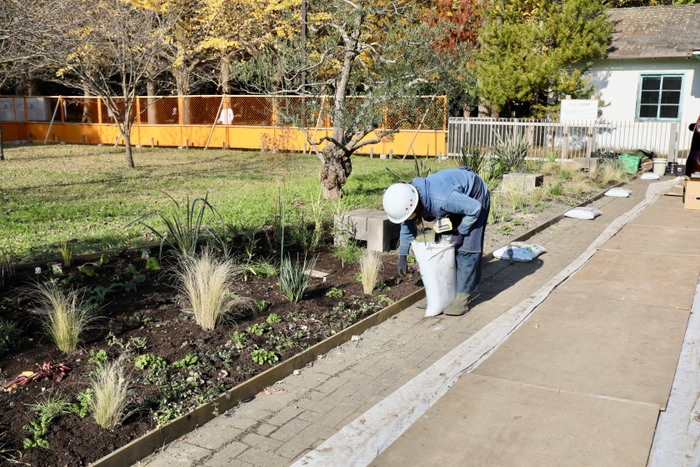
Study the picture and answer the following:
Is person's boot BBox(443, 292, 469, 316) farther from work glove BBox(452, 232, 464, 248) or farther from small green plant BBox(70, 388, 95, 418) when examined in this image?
small green plant BBox(70, 388, 95, 418)

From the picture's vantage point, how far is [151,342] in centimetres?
506

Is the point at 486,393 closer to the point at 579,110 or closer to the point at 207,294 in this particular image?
the point at 207,294

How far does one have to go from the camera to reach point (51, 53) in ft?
39.7

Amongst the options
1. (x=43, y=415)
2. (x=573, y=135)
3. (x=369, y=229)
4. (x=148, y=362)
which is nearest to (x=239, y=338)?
(x=148, y=362)

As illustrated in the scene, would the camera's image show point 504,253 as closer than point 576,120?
Yes

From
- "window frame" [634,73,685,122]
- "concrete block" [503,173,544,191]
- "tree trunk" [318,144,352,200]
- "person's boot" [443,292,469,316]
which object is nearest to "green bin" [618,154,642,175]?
"window frame" [634,73,685,122]

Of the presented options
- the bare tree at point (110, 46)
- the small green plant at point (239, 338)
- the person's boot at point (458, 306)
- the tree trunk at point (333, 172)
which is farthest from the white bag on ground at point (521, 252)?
the bare tree at point (110, 46)

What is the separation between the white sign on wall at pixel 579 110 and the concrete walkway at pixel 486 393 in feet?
44.1

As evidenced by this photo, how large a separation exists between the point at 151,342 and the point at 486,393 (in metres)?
2.52

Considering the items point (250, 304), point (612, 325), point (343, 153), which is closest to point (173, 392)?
point (250, 304)

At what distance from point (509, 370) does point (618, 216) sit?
7.87 meters

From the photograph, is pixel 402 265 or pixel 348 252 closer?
pixel 402 265

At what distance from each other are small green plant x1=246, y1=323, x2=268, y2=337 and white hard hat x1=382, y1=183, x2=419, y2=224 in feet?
4.81

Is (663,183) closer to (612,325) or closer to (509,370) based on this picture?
(612,325)
